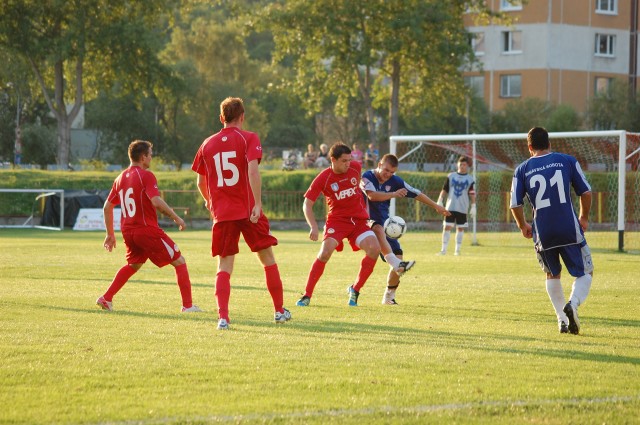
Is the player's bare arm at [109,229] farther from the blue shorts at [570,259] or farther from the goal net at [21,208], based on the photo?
the goal net at [21,208]

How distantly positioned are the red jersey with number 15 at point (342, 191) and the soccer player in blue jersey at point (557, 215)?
2762mm

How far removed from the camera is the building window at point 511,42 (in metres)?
68.1

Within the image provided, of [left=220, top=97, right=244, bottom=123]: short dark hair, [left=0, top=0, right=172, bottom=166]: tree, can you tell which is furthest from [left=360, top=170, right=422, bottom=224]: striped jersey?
[left=0, top=0, right=172, bottom=166]: tree

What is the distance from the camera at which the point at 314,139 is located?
78688 millimetres

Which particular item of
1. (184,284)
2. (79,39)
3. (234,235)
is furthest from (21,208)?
(234,235)

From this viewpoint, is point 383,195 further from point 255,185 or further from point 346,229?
point 255,185

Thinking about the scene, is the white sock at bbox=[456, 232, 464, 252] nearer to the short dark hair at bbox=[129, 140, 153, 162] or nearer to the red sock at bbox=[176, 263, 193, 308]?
the red sock at bbox=[176, 263, 193, 308]

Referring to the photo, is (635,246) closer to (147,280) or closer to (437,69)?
(147,280)

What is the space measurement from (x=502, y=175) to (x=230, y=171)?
27573 mm

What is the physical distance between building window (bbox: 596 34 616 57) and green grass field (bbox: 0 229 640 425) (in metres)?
56.6

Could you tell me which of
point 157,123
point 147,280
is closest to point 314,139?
point 157,123

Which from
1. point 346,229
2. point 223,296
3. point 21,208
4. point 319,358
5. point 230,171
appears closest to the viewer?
point 319,358

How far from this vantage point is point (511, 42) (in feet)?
226

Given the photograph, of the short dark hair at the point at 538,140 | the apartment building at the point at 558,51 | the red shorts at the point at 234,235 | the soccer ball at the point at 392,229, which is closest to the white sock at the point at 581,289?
the short dark hair at the point at 538,140
